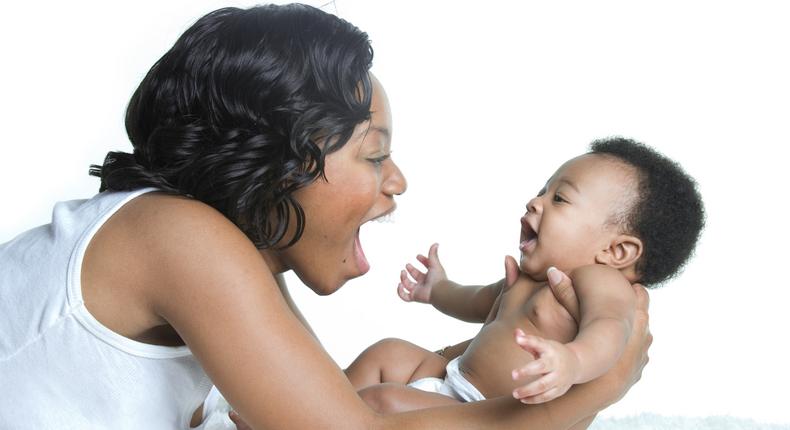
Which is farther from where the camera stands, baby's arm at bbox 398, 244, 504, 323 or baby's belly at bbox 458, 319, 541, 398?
baby's arm at bbox 398, 244, 504, 323

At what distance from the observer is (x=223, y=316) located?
137 cm

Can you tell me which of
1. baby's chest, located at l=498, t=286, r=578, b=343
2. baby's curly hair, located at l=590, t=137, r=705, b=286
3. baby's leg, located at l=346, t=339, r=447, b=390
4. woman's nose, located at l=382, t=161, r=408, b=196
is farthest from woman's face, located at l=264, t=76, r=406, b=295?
baby's curly hair, located at l=590, t=137, r=705, b=286

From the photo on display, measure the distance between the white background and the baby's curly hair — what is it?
944mm

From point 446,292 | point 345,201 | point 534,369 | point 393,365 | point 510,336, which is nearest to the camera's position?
point 534,369

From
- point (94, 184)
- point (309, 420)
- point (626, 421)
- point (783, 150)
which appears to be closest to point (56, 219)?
point (309, 420)

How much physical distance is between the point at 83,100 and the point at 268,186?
153cm

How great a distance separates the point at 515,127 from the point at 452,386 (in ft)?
5.05

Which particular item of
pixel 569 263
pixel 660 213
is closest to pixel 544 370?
pixel 569 263

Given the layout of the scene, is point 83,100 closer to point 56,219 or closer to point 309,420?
point 56,219

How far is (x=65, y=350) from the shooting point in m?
1.51

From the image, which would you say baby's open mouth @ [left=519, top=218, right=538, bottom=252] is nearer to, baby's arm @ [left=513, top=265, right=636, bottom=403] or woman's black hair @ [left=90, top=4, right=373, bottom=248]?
baby's arm @ [left=513, top=265, right=636, bottom=403]

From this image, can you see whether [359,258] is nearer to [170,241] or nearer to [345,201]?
[345,201]

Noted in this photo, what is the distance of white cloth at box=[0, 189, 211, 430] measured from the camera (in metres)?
1.49

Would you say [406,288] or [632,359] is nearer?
[632,359]
